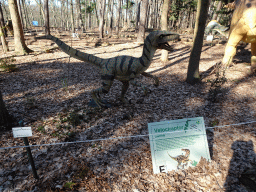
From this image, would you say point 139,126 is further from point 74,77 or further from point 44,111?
point 74,77

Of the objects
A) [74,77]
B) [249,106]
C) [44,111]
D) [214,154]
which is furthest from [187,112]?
[74,77]

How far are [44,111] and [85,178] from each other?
2.83m

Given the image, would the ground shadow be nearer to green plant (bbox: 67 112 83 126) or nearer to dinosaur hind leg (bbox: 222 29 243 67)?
green plant (bbox: 67 112 83 126)

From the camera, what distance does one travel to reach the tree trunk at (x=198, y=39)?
533 centimetres

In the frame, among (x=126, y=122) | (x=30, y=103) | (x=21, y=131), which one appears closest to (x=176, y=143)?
(x=126, y=122)

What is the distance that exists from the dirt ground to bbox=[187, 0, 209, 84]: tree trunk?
468mm

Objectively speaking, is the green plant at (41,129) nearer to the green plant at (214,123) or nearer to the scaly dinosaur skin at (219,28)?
the green plant at (214,123)

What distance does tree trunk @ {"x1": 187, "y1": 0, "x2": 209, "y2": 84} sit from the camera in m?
5.33

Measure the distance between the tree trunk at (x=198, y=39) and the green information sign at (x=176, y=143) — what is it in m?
4.15

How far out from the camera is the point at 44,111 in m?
4.50

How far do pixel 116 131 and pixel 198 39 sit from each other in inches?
187

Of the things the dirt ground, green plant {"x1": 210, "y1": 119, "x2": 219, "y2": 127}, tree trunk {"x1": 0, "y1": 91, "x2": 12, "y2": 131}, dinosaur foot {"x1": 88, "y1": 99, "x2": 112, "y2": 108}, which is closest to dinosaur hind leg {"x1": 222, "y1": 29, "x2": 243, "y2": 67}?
the dirt ground

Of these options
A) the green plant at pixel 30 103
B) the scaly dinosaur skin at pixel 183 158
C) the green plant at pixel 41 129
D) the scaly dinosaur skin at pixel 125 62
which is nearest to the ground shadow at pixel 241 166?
the scaly dinosaur skin at pixel 183 158

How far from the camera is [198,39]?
18.8ft
